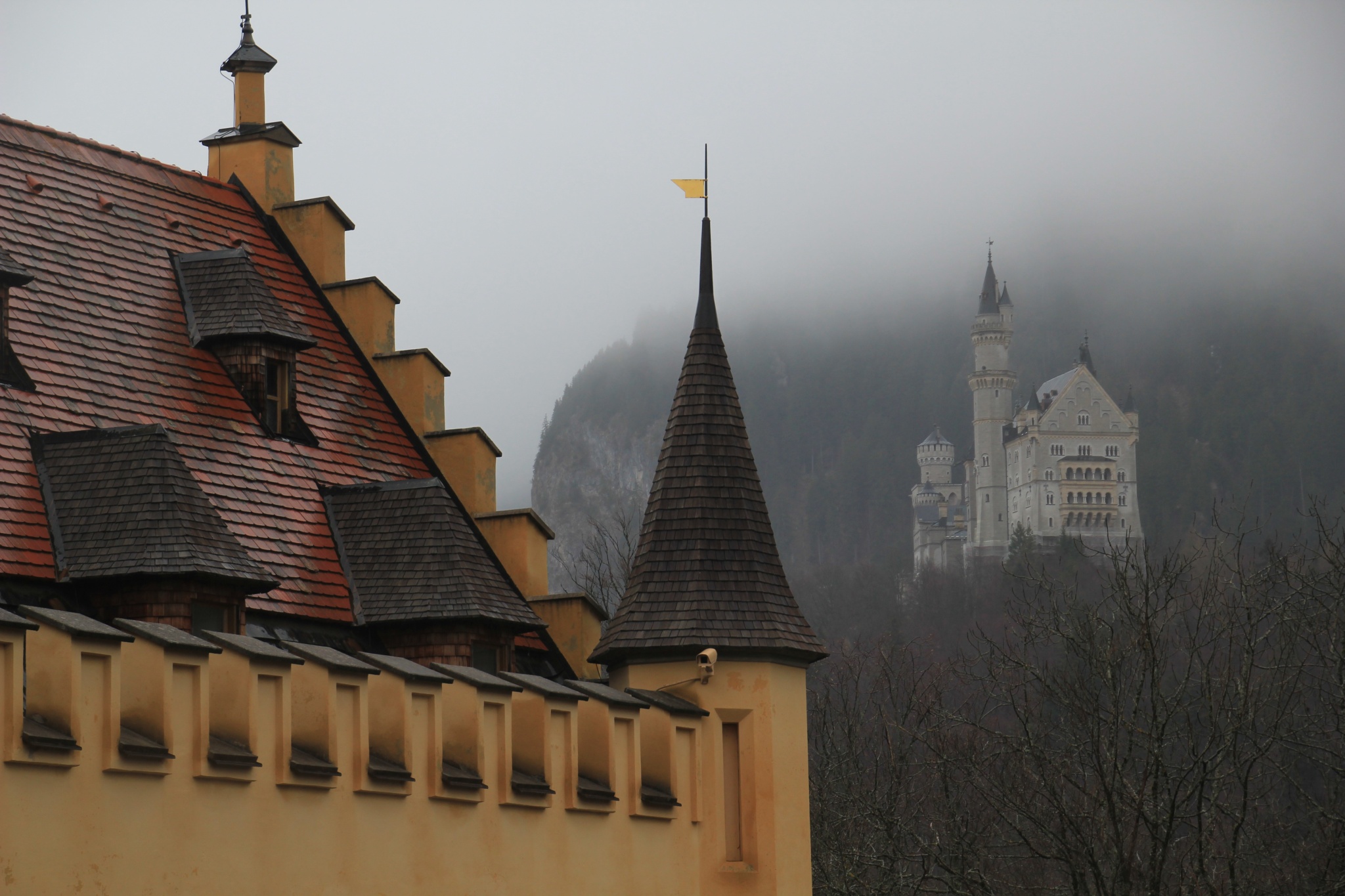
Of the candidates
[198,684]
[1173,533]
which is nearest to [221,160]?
[198,684]

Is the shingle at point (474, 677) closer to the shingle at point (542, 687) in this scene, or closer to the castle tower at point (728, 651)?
the shingle at point (542, 687)

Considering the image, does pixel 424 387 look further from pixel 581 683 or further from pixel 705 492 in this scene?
pixel 581 683

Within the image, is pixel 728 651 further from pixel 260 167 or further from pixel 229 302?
pixel 260 167

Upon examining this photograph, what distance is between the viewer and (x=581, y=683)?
51.8 ft

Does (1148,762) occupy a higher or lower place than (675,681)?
lower

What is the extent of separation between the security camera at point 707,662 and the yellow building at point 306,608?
1.1 inches

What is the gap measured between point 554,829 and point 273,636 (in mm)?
2551

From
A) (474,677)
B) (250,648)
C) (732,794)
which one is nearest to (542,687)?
(474,677)

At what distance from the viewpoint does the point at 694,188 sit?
750 inches

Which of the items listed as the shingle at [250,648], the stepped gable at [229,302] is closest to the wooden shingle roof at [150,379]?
the stepped gable at [229,302]

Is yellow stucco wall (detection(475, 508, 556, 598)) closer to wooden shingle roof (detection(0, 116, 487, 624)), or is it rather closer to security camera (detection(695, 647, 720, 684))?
wooden shingle roof (detection(0, 116, 487, 624))

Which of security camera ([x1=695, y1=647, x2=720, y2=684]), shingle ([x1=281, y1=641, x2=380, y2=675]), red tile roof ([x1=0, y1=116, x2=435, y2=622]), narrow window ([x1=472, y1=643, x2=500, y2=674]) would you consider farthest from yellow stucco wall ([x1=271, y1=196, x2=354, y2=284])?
shingle ([x1=281, y1=641, x2=380, y2=675])

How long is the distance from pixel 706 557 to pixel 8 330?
575 centimetres

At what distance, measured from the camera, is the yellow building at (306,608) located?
38.8 ft
